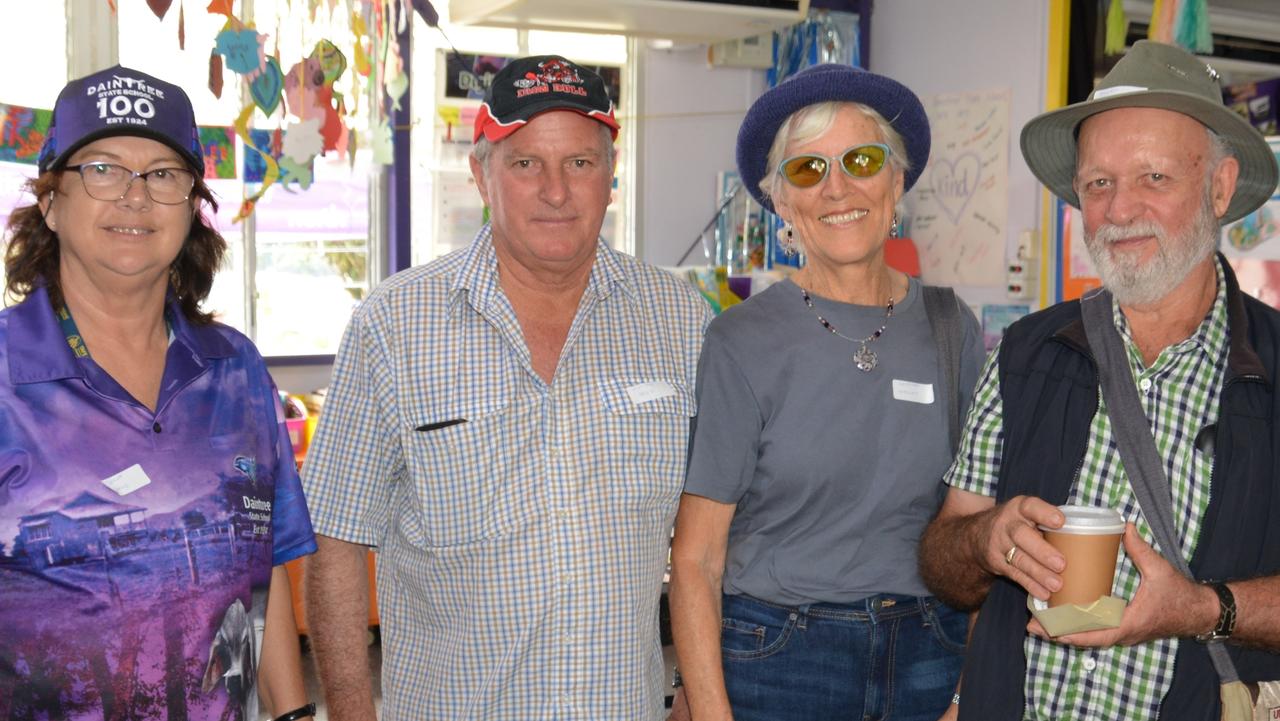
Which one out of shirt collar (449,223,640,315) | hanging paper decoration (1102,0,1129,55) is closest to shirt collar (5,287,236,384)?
shirt collar (449,223,640,315)

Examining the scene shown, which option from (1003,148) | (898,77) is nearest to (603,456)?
(1003,148)

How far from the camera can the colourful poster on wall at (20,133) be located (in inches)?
175

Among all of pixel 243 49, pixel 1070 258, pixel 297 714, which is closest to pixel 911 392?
pixel 297 714

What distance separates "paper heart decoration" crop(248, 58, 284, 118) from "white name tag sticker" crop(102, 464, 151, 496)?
10.7ft

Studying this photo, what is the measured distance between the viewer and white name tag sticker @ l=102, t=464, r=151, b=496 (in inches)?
69.6

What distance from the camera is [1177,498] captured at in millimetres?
1771

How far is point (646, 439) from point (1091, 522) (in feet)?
2.61

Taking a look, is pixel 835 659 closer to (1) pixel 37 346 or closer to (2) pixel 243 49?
(1) pixel 37 346

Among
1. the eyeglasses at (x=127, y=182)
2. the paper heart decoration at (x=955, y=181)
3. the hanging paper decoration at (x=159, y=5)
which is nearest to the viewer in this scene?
the eyeglasses at (x=127, y=182)

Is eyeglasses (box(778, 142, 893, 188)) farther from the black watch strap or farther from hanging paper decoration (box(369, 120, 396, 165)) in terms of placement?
hanging paper decoration (box(369, 120, 396, 165))

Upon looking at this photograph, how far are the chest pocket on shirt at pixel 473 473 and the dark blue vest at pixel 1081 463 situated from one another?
77 cm

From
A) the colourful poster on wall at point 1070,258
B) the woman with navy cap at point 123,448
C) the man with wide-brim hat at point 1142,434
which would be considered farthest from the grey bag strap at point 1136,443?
the colourful poster on wall at point 1070,258

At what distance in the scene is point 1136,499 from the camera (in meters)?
1.78

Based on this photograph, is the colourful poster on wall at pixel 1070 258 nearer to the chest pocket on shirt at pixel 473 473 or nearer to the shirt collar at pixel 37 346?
the chest pocket on shirt at pixel 473 473
